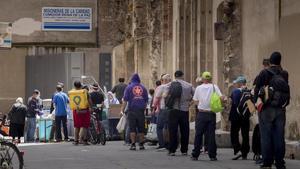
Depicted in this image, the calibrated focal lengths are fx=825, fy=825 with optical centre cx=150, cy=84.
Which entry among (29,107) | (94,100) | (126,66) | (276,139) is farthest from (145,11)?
(276,139)

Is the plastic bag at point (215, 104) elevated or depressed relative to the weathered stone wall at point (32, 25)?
depressed

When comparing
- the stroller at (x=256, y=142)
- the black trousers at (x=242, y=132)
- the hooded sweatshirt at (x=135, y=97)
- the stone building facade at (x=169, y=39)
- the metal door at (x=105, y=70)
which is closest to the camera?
the stroller at (x=256, y=142)

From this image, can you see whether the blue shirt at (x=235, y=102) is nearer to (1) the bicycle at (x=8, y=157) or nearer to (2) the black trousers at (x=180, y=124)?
(2) the black trousers at (x=180, y=124)

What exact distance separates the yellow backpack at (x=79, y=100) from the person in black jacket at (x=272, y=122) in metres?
8.29

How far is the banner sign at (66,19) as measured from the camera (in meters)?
40.2

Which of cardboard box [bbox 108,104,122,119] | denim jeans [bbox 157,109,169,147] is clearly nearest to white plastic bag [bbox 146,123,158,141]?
denim jeans [bbox 157,109,169,147]

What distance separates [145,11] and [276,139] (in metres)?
21.7

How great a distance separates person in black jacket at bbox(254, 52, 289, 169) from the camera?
514 inches

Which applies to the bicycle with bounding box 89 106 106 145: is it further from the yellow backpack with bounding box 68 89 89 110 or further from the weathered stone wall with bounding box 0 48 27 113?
the weathered stone wall with bounding box 0 48 27 113

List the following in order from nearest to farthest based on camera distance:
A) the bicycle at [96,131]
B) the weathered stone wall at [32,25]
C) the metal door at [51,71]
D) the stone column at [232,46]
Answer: the stone column at [232,46] → the bicycle at [96,131] → the metal door at [51,71] → the weathered stone wall at [32,25]

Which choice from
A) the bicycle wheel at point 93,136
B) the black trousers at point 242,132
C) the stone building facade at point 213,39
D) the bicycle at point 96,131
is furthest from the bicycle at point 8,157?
the bicycle wheel at point 93,136

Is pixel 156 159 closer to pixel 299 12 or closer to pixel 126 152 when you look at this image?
pixel 126 152

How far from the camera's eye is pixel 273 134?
13195 millimetres

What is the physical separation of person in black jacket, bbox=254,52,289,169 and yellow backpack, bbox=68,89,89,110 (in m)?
8.29
